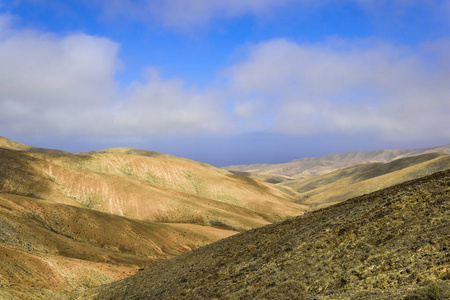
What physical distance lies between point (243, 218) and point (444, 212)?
7339 centimetres

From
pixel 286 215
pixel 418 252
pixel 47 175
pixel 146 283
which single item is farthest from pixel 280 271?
pixel 286 215

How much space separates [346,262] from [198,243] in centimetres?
5174

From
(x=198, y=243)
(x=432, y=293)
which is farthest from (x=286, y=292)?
(x=198, y=243)

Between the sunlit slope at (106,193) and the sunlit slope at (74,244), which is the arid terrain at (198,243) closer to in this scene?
the sunlit slope at (74,244)

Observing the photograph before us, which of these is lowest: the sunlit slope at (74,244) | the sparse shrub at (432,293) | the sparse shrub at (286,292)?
the sunlit slope at (74,244)

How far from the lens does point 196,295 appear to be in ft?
67.7

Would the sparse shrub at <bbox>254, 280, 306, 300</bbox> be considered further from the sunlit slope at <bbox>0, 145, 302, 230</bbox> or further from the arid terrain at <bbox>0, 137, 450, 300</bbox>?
the sunlit slope at <bbox>0, 145, 302, 230</bbox>

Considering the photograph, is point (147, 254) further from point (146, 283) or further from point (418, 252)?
point (418, 252)

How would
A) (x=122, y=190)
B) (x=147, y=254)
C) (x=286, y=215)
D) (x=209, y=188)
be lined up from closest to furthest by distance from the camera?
(x=147, y=254) → (x=122, y=190) → (x=286, y=215) → (x=209, y=188)

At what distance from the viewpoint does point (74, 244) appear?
1907 inches

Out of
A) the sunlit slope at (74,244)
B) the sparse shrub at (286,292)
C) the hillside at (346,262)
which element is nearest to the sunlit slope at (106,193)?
the sunlit slope at (74,244)

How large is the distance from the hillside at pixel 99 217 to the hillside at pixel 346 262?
45.4 feet

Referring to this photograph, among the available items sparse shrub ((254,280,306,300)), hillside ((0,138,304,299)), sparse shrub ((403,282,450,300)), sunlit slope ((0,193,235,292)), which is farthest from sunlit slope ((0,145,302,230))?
sparse shrub ((403,282,450,300))

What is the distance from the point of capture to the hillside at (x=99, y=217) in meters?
37.4
